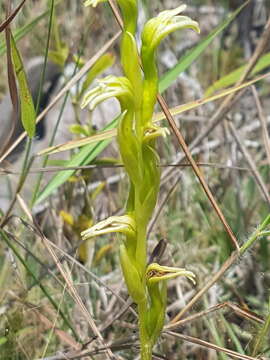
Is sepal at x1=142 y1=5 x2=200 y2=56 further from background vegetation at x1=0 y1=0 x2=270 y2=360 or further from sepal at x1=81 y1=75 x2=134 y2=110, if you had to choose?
background vegetation at x1=0 y1=0 x2=270 y2=360

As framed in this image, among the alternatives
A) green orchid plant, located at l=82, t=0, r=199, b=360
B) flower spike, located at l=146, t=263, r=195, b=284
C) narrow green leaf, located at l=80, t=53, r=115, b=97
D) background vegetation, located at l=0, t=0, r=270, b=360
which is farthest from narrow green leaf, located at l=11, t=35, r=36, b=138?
narrow green leaf, located at l=80, t=53, r=115, b=97

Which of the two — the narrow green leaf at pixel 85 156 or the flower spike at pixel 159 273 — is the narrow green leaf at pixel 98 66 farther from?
the flower spike at pixel 159 273

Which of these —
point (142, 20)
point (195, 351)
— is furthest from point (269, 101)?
point (195, 351)

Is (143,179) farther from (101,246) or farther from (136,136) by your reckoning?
(101,246)

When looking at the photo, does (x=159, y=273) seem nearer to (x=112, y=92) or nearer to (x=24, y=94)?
(x=112, y=92)

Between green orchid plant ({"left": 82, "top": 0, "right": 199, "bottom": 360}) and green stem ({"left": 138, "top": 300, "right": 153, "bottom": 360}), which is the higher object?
green orchid plant ({"left": 82, "top": 0, "right": 199, "bottom": 360})

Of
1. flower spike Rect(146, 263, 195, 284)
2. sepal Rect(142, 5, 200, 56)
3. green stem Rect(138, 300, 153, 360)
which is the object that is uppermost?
sepal Rect(142, 5, 200, 56)
